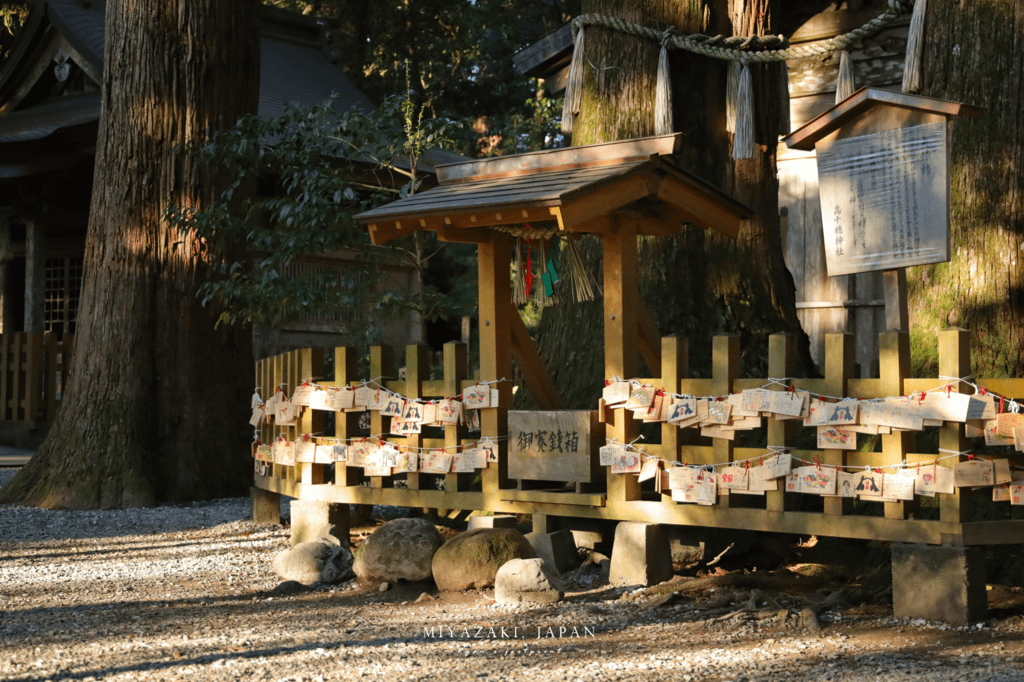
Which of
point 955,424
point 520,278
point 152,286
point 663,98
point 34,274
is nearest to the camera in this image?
point 955,424

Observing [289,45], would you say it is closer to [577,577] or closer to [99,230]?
[99,230]

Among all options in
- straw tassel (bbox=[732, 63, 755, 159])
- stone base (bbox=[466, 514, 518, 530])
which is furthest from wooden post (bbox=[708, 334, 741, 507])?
straw tassel (bbox=[732, 63, 755, 159])

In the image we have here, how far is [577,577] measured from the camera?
5598mm

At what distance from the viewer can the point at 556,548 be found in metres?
5.60

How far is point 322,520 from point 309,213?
258cm

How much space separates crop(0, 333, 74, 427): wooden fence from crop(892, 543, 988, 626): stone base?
12.2 meters

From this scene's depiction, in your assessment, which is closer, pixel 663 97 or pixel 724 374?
pixel 724 374

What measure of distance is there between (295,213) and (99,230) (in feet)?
9.06

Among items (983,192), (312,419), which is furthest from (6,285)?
(983,192)

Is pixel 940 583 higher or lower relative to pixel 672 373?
lower

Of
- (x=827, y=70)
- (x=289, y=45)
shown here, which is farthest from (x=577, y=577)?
(x=289, y=45)

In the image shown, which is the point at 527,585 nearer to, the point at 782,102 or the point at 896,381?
the point at 896,381

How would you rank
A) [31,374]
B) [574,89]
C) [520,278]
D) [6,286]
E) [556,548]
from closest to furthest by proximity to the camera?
[556,548] < [520,278] < [574,89] < [31,374] < [6,286]

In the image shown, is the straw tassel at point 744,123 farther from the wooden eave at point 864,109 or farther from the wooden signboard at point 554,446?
the wooden signboard at point 554,446
